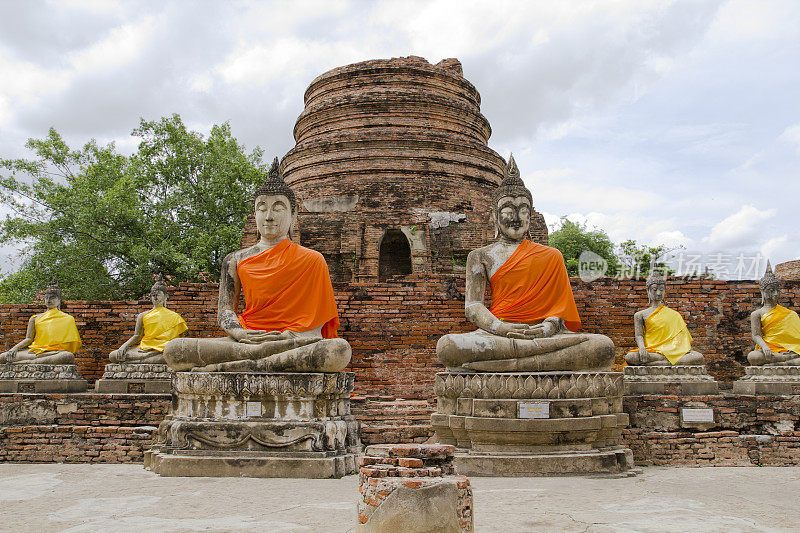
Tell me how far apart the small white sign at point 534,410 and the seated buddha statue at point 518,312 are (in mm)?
382

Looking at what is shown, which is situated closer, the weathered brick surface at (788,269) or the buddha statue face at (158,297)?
the buddha statue face at (158,297)

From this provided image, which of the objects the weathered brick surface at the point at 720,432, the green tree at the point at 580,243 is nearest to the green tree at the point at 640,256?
the green tree at the point at 580,243

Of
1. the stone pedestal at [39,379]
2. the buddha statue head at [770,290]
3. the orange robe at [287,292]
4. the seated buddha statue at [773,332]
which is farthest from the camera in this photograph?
the buddha statue head at [770,290]

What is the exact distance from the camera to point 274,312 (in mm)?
6090

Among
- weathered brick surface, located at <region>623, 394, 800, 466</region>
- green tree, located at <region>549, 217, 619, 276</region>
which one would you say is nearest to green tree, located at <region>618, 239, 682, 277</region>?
green tree, located at <region>549, 217, 619, 276</region>

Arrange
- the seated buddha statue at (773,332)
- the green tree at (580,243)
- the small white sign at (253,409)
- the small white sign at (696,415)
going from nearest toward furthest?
the small white sign at (253,409) → the small white sign at (696,415) → the seated buddha statue at (773,332) → the green tree at (580,243)

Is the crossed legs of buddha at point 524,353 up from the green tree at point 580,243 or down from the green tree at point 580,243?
down

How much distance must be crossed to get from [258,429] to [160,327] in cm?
344

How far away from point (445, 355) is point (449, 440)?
2.49 ft

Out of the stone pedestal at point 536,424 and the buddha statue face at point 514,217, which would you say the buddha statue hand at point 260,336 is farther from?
the buddha statue face at point 514,217

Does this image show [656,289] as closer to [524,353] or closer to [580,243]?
[524,353]

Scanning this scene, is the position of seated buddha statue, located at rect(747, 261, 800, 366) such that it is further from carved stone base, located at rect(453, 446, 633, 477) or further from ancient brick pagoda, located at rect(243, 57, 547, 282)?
ancient brick pagoda, located at rect(243, 57, 547, 282)

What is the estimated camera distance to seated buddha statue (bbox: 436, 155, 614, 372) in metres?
5.74

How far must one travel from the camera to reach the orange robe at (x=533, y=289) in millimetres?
6242
